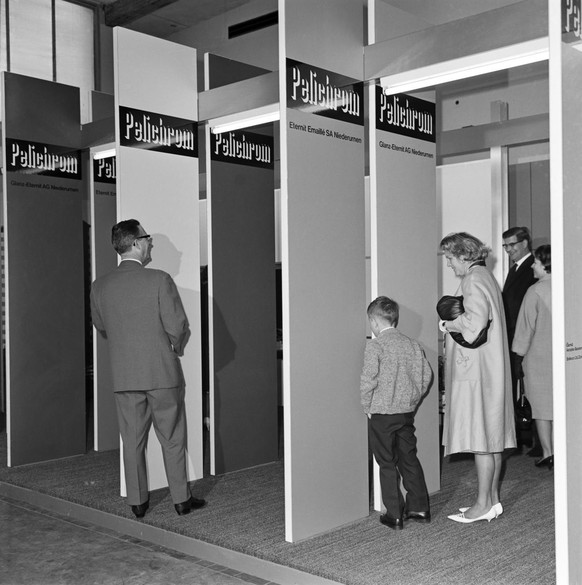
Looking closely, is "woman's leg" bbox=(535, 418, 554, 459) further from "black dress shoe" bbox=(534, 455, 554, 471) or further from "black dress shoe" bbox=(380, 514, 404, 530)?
"black dress shoe" bbox=(380, 514, 404, 530)

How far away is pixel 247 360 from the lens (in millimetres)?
5840

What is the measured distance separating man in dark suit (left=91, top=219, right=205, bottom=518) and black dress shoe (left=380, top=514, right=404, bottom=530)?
46.7 inches

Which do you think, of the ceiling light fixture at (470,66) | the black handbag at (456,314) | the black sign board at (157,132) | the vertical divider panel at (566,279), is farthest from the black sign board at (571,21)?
the black sign board at (157,132)

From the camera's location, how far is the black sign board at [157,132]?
5.02 m

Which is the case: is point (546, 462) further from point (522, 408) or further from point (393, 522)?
point (393, 522)

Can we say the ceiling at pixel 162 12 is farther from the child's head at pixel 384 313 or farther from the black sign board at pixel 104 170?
the child's head at pixel 384 313

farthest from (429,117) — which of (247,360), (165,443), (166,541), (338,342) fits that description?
(166,541)

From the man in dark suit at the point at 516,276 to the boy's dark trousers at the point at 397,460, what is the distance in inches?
74.2

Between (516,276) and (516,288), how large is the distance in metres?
0.09

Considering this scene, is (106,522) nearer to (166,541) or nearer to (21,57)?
(166,541)

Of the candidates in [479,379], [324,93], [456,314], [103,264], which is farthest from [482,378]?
[103,264]

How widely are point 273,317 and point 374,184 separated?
1.86 meters

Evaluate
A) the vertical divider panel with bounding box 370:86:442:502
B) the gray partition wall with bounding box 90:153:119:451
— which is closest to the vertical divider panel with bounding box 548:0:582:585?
Result: the vertical divider panel with bounding box 370:86:442:502

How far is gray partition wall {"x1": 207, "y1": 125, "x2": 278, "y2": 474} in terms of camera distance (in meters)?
5.60
